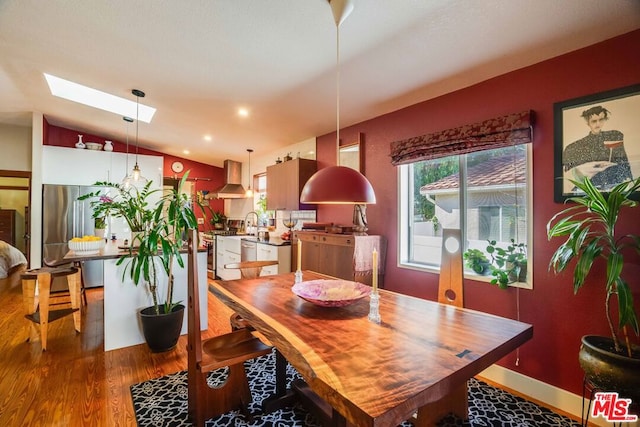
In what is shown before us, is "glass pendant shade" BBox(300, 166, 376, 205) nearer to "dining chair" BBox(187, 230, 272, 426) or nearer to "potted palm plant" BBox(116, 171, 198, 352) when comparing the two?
"dining chair" BBox(187, 230, 272, 426)

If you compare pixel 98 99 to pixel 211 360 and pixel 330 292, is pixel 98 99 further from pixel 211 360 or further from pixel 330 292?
pixel 330 292

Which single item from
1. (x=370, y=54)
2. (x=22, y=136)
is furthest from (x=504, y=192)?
(x=22, y=136)

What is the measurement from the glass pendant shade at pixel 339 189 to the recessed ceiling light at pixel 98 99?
355cm

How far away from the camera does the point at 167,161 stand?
22.2 ft

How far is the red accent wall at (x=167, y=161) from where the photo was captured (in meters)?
5.57

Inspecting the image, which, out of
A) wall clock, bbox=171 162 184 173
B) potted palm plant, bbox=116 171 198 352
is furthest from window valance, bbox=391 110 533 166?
wall clock, bbox=171 162 184 173

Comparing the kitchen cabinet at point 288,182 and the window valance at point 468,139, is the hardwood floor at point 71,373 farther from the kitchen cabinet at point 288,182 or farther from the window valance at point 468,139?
the window valance at point 468,139

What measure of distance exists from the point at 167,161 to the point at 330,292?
626 cm

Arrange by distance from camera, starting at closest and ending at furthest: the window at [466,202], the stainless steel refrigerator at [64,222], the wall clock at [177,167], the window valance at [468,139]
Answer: the window valance at [468,139]
the window at [466,202]
the stainless steel refrigerator at [64,222]
the wall clock at [177,167]

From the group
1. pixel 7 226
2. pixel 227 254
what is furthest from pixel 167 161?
pixel 7 226

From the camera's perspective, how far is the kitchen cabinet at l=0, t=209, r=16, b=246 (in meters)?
7.12

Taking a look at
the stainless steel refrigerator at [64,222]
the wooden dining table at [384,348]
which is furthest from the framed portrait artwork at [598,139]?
the stainless steel refrigerator at [64,222]

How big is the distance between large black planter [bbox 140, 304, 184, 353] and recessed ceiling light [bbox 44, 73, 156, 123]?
9.47ft

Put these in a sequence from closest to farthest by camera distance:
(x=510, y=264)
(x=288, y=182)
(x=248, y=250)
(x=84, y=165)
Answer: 1. (x=510, y=264)
2. (x=288, y=182)
3. (x=248, y=250)
4. (x=84, y=165)
